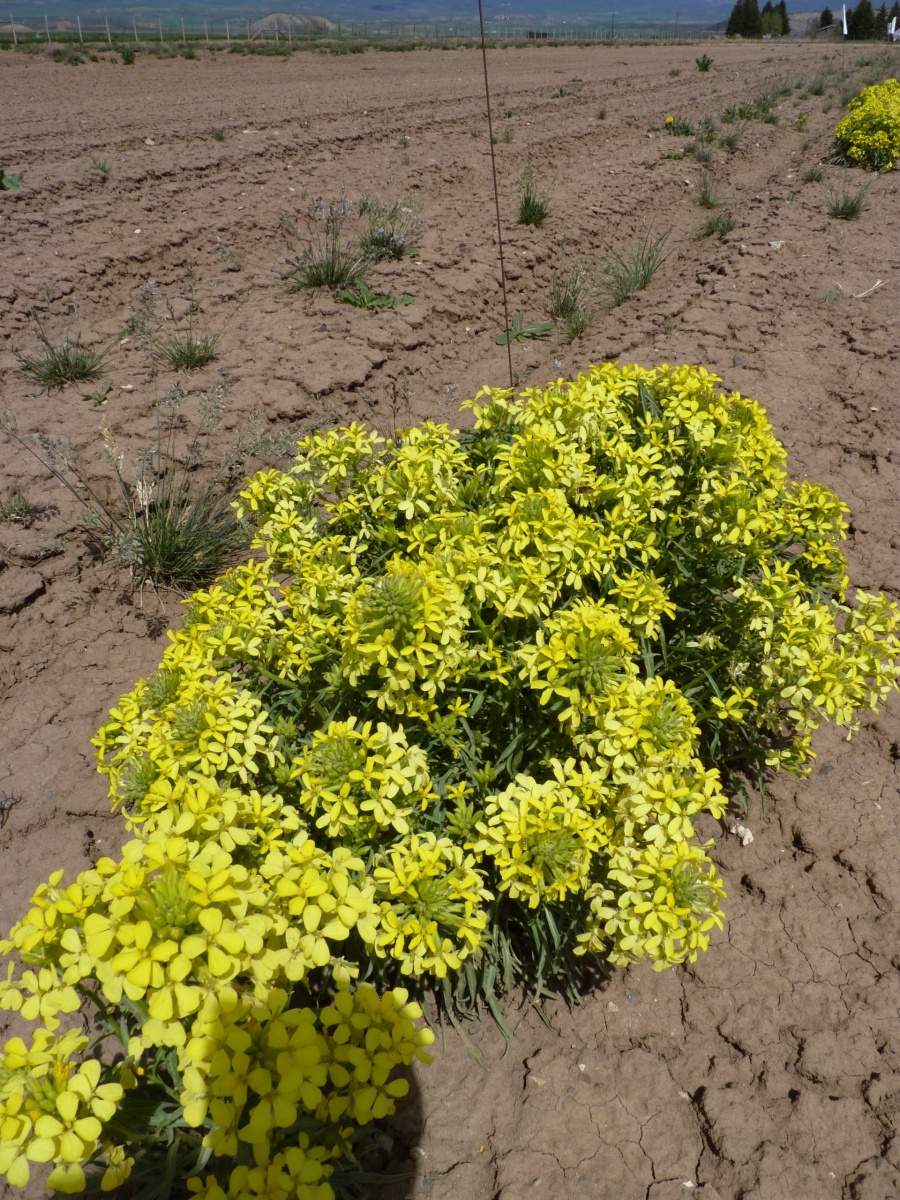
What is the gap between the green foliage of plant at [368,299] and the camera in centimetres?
585

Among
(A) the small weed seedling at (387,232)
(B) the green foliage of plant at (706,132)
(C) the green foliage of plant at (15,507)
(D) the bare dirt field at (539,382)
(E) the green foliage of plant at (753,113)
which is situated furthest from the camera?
(E) the green foliage of plant at (753,113)

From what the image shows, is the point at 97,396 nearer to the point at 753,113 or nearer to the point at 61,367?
the point at 61,367

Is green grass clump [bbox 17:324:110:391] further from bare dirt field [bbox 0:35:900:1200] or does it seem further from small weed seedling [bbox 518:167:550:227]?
small weed seedling [bbox 518:167:550:227]

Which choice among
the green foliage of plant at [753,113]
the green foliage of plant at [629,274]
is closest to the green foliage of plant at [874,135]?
the green foliage of plant at [753,113]

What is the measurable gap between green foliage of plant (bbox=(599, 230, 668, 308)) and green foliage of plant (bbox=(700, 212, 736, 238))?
2.74 feet

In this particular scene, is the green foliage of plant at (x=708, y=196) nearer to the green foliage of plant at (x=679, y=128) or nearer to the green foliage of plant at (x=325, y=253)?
the green foliage of plant at (x=679, y=128)

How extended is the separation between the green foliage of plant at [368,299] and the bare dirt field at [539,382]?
127 mm

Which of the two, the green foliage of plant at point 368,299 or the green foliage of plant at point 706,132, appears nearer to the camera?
the green foliage of plant at point 368,299

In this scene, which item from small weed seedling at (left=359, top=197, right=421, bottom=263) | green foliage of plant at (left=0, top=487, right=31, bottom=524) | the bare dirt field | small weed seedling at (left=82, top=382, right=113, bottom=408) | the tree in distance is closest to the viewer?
the bare dirt field

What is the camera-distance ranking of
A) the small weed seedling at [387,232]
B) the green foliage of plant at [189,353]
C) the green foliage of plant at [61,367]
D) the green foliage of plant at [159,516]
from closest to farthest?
1. the green foliage of plant at [159,516]
2. the green foliage of plant at [61,367]
3. the green foliage of plant at [189,353]
4. the small weed seedling at [387,232]

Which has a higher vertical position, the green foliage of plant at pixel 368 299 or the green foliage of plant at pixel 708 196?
the green foliage of plant at pixel 708 196

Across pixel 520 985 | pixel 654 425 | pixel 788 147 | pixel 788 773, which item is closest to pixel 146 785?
pixel 520 985

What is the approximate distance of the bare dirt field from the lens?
6.40ft

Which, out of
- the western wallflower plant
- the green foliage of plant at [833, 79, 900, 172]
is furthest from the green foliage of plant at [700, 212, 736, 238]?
the western wallflower plant
